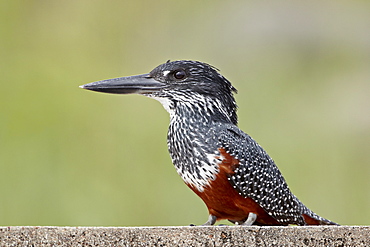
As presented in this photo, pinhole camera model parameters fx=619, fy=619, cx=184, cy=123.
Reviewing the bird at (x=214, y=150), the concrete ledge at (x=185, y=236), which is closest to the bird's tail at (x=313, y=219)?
the bird at (x=214, y=150)

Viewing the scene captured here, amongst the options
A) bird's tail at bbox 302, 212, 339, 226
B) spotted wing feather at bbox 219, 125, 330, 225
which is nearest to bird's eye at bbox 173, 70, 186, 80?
spotted wing feather at bbox 219, 125, 330, 225

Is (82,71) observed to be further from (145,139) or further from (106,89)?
(106,89)

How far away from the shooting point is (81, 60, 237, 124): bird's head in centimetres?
243

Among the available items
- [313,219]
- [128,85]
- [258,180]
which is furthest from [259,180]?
[128,85]

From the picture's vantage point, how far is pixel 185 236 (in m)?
1.58

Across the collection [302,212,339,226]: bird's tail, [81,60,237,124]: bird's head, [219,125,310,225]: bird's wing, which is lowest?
[302,212,339,226]: bird's tail

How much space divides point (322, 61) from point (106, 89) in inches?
145

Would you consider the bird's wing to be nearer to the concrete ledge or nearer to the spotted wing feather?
the spotted wing feather

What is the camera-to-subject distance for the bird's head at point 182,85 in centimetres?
243

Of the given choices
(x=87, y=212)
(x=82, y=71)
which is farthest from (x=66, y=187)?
(x=82, y=71)

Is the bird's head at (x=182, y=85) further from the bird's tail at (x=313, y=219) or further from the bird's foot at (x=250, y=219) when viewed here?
the bird's tail at (x=313, y=219)

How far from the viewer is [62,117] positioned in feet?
15.9

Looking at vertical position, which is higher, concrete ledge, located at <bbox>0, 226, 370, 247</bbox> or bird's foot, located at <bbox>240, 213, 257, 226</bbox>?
concrete ledge, located at <bbox>0, 226, 370, 247</bbox>

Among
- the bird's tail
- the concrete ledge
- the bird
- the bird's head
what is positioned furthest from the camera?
the bird's tail
